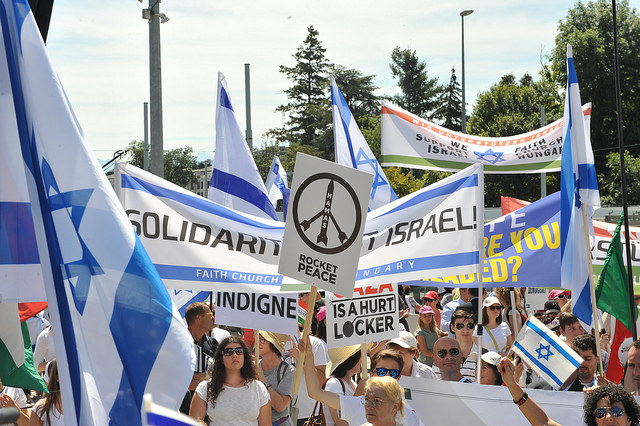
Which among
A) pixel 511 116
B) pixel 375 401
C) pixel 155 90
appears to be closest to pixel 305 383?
pixel 375 401

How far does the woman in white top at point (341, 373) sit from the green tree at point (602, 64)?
39.0 metres

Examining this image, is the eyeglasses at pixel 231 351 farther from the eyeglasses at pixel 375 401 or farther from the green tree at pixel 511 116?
the green tree at pixel 511 116

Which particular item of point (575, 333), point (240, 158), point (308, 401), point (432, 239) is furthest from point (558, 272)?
point (240, 158)

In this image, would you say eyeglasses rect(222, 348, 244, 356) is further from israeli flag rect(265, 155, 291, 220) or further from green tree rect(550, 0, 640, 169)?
green tree rect(550, 0, 640, 169)

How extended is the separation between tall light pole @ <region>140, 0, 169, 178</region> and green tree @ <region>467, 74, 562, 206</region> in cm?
3437

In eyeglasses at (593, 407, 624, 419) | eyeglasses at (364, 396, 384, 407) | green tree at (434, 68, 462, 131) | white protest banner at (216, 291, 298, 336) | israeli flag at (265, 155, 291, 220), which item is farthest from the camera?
green tree at (434, 68, 462, 131)

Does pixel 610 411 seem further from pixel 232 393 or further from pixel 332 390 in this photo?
pixel 232 393

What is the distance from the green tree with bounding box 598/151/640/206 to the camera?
40781 millimetres

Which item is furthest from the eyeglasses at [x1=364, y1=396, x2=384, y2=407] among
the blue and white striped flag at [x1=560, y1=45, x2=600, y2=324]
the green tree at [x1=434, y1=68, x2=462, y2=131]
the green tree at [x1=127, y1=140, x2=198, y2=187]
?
the green tree at [x1=127, y1=140, x2=198, y2=187]

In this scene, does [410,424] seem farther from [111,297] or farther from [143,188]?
[143,188]

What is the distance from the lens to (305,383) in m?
7.12

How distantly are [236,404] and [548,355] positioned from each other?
2.02 metres

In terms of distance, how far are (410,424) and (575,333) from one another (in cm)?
318

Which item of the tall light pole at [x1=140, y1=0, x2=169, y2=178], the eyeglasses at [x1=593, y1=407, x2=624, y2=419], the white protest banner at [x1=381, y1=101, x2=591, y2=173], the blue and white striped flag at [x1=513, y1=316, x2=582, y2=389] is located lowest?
the eyeglasses at [x1=593, y1=407, x2=624, y2=419]
